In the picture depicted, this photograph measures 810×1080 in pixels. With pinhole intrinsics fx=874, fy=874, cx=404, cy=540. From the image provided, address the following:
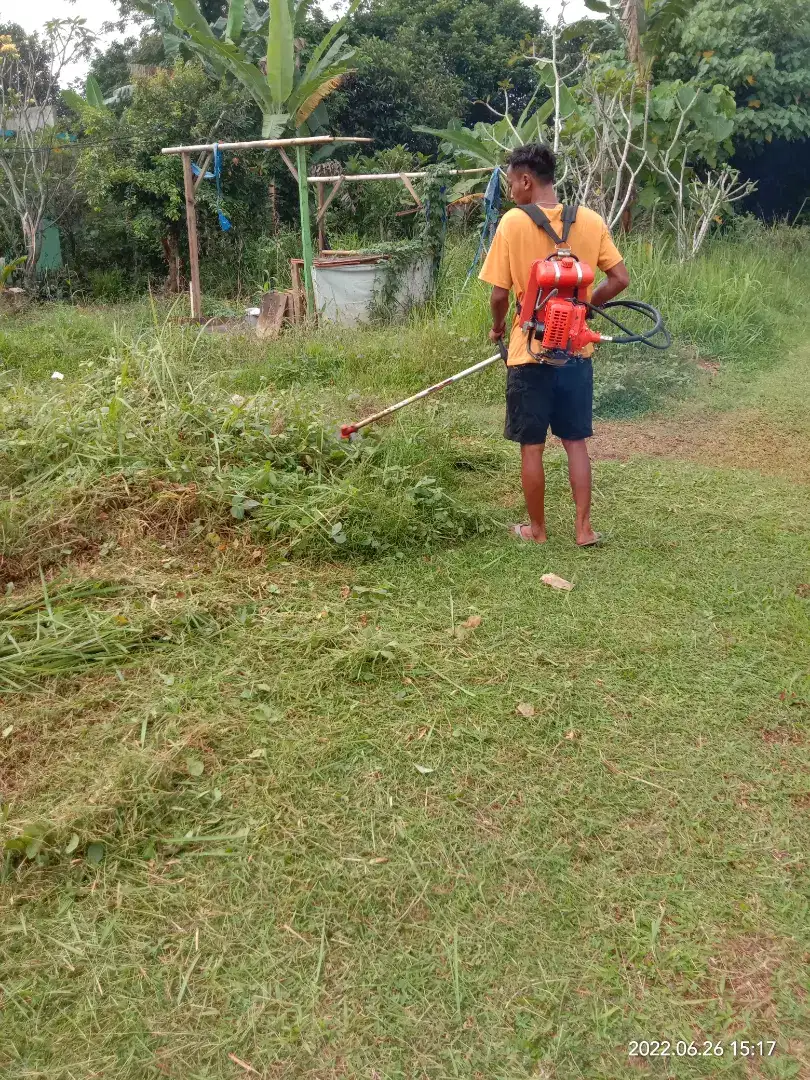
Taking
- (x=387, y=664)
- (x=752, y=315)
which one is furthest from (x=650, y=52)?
(x=387, y=664)

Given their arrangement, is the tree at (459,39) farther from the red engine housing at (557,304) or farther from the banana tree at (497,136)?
the red engine housing at (557,304)

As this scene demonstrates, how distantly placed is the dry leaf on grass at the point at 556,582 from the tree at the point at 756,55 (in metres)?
11.7

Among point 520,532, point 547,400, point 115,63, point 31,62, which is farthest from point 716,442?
point 115,63

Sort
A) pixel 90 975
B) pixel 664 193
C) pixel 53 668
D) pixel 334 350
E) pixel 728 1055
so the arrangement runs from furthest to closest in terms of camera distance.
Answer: pixel 664 193 < pixel 334 350 < pixel 53 668 < pixel 90 975 < pixel 728 1055

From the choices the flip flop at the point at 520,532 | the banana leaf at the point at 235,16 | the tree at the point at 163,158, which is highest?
the banana leaf at the point at 235,16

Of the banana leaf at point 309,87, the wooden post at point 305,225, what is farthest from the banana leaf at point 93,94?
the wooden post at point 305,225

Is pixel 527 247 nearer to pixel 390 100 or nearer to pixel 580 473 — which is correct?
pixel 580 473

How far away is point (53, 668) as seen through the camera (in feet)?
10.0

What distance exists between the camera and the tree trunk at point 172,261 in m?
13.2

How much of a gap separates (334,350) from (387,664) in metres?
5.00

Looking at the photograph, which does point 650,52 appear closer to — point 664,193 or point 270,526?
point 664,193

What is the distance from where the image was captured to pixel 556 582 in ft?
12.5

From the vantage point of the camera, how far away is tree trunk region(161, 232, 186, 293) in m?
13.2

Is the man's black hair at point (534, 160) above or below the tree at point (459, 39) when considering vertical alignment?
below
